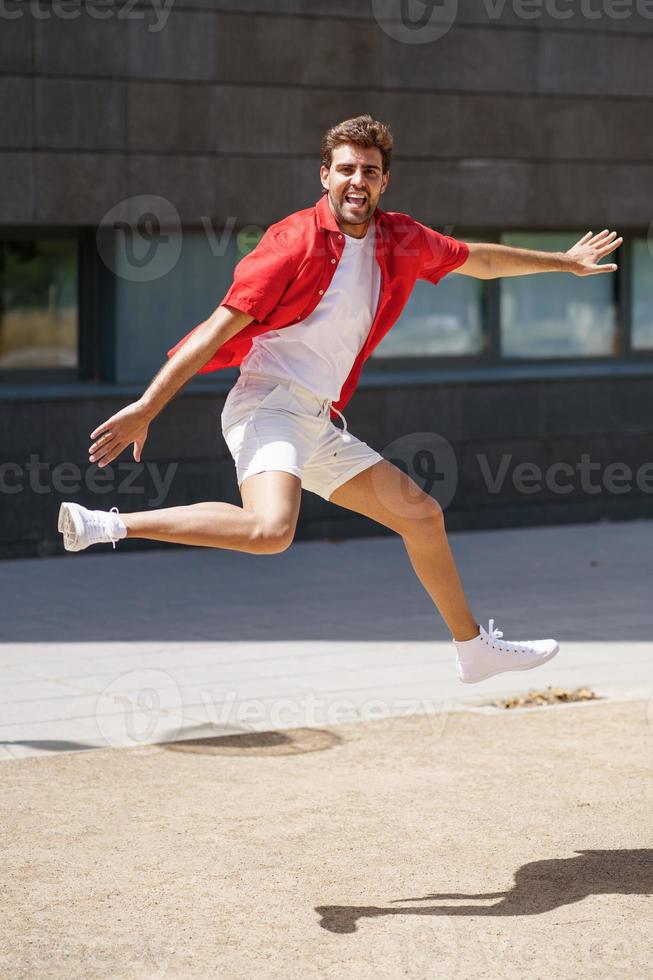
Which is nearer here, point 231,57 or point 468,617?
point 468,617

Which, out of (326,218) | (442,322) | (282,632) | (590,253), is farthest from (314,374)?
(442,322)

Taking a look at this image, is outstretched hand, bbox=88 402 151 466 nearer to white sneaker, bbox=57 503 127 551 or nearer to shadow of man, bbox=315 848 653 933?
white sneaker, bbox=57 503 127 551

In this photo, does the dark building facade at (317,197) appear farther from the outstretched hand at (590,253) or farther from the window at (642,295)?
the outstretched hand at (590,253)

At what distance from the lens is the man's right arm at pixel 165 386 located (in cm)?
523

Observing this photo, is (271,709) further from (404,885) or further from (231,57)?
(231,57)

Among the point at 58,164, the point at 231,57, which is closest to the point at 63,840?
the point at 58,164

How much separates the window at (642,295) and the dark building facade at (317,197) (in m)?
0.03

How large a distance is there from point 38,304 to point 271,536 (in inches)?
286

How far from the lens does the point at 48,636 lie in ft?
30.6

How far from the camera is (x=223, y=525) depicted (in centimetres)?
536

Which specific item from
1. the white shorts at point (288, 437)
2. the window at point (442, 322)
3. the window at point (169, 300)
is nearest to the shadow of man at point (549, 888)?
the white shorts at point (288, 437)

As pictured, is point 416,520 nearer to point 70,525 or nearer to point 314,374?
point 314,374

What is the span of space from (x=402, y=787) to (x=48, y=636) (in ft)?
11.7

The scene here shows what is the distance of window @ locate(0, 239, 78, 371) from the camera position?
12.1 m
